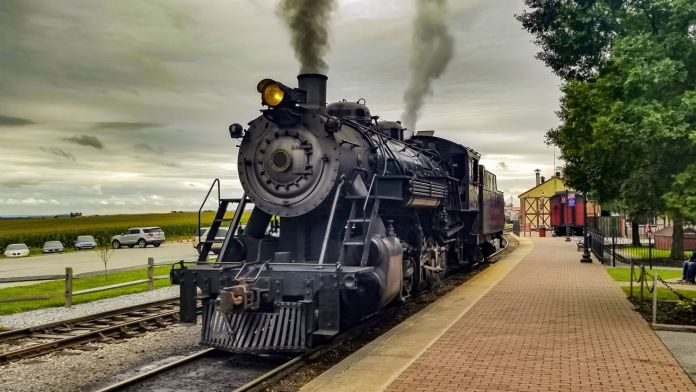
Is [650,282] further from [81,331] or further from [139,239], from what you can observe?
[139,239]

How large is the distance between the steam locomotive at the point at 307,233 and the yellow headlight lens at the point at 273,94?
0.02 meters

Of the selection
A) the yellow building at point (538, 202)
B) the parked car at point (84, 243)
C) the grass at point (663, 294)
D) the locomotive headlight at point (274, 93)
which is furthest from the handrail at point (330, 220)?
Result: the yellow building at point (538, 202)

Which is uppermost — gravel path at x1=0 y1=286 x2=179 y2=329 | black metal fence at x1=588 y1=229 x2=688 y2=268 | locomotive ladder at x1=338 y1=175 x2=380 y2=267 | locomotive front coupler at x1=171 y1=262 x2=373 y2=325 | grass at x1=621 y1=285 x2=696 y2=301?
locomotive ladder at x1=338 y1=175 x2=380 y2=267

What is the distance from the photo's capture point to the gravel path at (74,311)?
40.5ft

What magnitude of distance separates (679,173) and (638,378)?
428cm

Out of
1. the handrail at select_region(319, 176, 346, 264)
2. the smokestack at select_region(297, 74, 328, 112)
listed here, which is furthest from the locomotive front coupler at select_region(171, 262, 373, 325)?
the smokestack at select_region(297, 74, 328, 112)

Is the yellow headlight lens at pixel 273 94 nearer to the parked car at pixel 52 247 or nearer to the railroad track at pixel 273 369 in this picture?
the railroad track at pixel 273 369

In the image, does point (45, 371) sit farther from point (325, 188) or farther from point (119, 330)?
point (325, 188)

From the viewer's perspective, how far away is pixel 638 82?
964 centimetres

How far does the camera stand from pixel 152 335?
10.8m

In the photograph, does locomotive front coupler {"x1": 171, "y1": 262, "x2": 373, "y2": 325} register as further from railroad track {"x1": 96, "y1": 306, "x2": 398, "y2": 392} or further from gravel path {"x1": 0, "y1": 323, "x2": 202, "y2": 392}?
gravel path {"x1": 0, "y1": 323, "x2": 202, "y2": 392}

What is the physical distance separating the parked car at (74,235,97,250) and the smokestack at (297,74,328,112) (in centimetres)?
3864

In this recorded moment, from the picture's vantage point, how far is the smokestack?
9.92 meters

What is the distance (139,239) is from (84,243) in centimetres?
387
